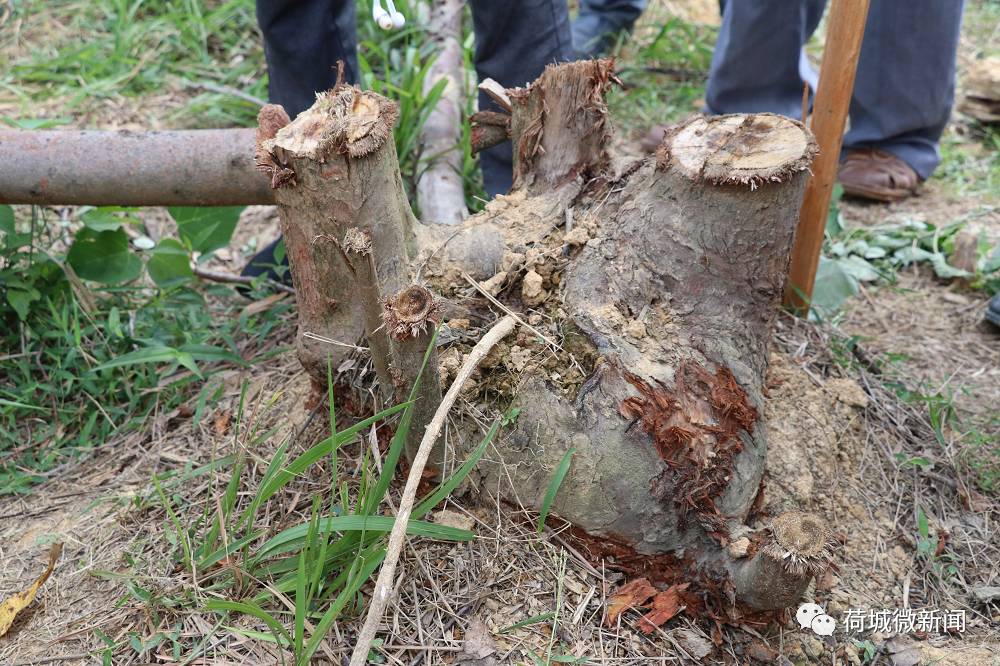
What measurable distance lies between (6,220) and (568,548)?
1937 mm

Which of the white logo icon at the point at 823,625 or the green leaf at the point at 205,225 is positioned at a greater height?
the green leaf at the point at 205,225

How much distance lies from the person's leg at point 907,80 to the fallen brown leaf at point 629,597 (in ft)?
8.45

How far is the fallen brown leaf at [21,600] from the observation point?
1631mm

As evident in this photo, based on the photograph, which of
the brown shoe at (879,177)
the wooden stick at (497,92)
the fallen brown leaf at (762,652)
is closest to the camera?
the fallen brown leaf at (762,652)

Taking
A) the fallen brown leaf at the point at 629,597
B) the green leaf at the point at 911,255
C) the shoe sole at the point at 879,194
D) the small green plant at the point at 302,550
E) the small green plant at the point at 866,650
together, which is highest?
the small green plant at the point at 302,550

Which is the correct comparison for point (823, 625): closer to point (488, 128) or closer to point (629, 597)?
point (629, 597)

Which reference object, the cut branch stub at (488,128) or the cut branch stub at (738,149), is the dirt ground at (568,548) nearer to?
the cut branch stub at (738,149)

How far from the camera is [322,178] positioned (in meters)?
1.60

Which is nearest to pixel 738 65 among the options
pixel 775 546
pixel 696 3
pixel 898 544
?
pixel 696 3

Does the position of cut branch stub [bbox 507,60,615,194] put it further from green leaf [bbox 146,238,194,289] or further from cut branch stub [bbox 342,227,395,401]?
green leaf [bbox 146,238,194,289]

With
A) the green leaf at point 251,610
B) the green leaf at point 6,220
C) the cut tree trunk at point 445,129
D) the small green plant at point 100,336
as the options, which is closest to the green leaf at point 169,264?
the small green plant at point 100,336

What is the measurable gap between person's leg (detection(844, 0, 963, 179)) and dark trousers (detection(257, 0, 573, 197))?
1306mm

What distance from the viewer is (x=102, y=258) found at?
2.44 metres

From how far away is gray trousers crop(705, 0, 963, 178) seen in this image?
10.1 ft
